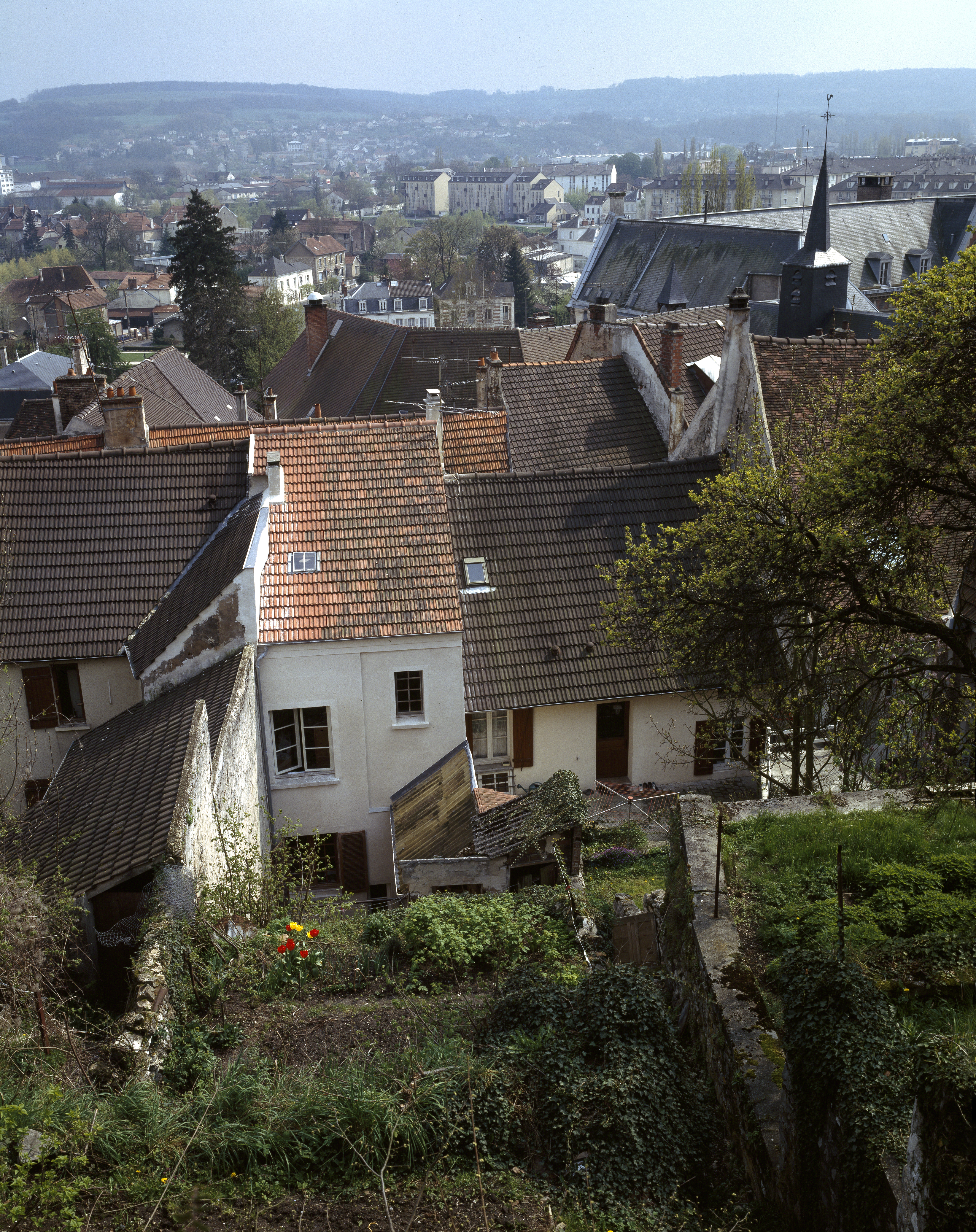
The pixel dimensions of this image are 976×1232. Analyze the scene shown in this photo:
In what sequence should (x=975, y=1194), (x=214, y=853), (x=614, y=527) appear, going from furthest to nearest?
1. (x=614, y=527)
2. (x=214, y=853)
3. (x=975, y=1194)

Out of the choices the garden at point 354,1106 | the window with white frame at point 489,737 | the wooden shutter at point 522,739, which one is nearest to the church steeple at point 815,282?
the wooden shutter at point 522,739

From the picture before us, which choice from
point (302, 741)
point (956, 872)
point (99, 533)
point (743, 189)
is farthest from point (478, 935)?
point (743, 189)

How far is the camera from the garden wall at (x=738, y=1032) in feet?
23.1

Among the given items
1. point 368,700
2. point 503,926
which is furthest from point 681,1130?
point 368,700

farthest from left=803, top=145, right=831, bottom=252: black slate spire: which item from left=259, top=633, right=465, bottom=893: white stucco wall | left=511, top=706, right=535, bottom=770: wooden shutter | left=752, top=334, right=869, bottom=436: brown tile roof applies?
left=259, top=633, right=465, bottom=893: white stucco wall

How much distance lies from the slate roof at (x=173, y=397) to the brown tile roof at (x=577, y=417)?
41.4 feet

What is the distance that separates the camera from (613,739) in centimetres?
2023

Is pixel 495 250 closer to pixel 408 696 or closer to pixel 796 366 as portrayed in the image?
pixel 796 366

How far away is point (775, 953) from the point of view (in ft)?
32.7

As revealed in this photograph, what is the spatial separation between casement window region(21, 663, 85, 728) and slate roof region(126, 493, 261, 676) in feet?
4.41

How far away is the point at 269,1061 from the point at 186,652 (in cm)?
934

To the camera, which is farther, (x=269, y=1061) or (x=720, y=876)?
(x=720, y=876)

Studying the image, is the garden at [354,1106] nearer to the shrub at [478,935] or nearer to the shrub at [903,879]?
the shrub at [478,935]

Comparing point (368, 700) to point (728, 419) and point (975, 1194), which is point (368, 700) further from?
point (975, 1194)
